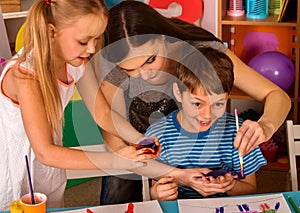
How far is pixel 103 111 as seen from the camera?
1.66m

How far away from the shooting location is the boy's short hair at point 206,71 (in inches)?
60.2

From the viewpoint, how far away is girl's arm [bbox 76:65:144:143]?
5.35ft

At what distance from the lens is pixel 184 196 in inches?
59.7

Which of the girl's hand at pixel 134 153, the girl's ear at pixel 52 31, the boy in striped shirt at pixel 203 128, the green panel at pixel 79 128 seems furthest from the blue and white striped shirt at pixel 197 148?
the green panel at pixel 79 128

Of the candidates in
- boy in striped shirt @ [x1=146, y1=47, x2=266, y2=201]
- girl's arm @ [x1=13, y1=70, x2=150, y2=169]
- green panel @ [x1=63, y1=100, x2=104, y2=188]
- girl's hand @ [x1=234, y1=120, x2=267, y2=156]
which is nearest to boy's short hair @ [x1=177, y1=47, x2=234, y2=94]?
boy in striped shirt @ [x1=146, y1=47, x2=266, y2=201]

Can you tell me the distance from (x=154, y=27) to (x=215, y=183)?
1.38 ft

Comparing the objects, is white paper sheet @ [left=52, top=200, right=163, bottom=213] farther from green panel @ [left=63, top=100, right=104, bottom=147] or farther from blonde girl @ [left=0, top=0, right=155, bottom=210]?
green panel @ [left=63, top=100, right=104, bottom=147]

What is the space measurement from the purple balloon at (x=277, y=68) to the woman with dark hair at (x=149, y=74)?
0.72 metres

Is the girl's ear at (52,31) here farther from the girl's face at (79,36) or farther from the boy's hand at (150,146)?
the boy's hand at (150,146)

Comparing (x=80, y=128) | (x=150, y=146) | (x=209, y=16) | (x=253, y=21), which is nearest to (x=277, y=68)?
(x=253, y=21)

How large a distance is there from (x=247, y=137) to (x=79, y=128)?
3.38 feet

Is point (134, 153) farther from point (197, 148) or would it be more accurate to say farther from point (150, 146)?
point (197, 148)

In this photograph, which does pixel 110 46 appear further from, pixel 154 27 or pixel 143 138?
pixel 143 138

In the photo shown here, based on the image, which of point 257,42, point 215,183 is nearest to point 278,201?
point 215,183
